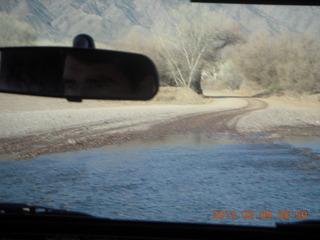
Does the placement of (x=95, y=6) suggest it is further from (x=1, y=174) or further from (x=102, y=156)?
(x=1, y=174)

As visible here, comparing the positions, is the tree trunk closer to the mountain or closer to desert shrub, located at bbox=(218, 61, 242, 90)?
desert shrub, located at bbox=(218, 61, 242, 90)

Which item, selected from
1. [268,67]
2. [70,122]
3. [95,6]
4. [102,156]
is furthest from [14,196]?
[268,67]

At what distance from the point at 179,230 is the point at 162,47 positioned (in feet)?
9.20

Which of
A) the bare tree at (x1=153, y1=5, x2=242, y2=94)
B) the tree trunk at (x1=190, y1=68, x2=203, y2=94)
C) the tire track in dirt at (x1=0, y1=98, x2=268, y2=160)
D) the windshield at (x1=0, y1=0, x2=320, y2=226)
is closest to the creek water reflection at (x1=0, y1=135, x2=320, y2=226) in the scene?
the windshield at (x1=0, y1=0, x2=320, y2=226)

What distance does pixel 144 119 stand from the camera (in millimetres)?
5953

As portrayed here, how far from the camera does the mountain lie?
5.07 metres

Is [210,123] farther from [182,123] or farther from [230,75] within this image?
[230,75]

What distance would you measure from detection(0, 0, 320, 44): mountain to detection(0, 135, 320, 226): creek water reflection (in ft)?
4.56

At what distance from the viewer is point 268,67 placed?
567cm

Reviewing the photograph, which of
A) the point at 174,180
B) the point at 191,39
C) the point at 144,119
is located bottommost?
the point at 174,180

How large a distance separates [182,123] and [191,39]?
1.10 m

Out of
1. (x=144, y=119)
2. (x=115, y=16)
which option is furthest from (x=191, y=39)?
(x=144, y=119)

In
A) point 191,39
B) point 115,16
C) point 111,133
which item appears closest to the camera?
point 115,16

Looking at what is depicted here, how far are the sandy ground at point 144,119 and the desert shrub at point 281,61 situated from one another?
0.30 meters
